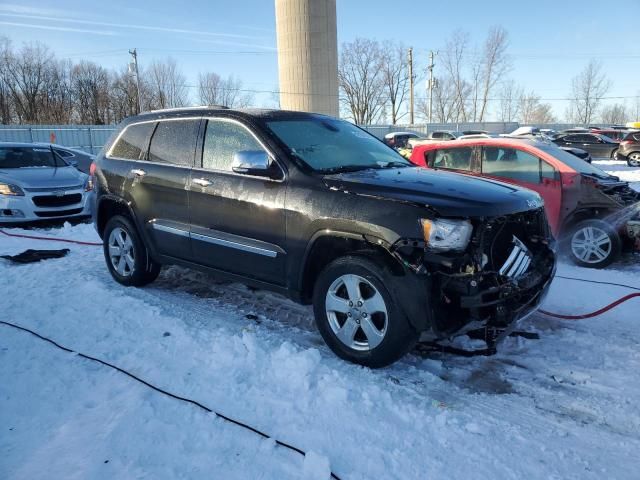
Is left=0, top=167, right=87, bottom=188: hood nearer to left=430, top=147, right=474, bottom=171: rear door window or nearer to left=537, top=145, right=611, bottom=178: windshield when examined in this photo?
left=430, top=147, right=474, bottom=171: rear door window

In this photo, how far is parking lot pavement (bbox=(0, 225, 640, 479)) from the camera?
238 cm

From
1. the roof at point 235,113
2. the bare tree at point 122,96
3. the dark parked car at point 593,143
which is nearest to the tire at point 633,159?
the dark parked car at point 593,143

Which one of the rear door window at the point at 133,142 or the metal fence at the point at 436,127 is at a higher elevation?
the metal fence at the point at 436,127

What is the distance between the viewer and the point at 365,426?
8.66 feet

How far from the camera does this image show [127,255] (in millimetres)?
5105

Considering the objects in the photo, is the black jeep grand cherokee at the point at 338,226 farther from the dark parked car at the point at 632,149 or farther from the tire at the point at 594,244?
the dark parked car at the point at 632,149

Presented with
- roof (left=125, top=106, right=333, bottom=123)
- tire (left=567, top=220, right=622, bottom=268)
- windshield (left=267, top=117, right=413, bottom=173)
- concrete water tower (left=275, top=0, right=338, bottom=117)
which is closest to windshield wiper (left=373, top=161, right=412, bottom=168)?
windshield (left=267, top=117, right=413, bottom=173)

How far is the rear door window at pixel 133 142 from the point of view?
4.95 metres

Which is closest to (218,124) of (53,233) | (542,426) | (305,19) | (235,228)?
(235,228)

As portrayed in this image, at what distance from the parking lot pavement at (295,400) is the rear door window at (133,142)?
1649mm

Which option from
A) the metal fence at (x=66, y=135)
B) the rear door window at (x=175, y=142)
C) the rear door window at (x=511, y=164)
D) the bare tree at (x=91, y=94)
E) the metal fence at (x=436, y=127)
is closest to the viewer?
the rear door window at (x=175, y=142)

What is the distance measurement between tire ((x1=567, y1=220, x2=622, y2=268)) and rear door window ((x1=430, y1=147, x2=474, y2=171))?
1788mm

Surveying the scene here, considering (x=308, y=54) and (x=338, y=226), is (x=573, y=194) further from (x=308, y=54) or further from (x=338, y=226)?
(x=308, y=54)

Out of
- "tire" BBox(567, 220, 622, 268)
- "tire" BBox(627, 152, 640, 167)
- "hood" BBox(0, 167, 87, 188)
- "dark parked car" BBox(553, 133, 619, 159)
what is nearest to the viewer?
"tire" BBox(567, 220, 622, 268)
